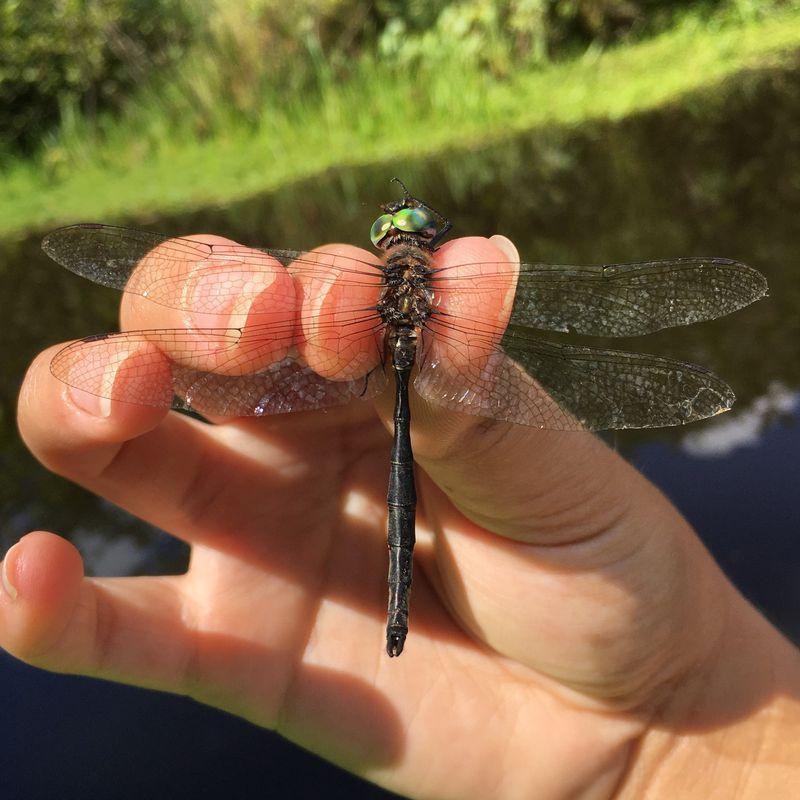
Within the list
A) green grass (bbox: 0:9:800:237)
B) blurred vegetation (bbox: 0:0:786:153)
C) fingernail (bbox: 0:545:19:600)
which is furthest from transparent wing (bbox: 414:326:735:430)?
blurred vegetation (bbox: 0:0:786:153)

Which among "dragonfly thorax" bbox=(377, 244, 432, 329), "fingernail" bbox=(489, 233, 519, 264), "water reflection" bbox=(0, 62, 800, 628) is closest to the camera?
"fingernail" bbox=(489, 233, 519, 264)

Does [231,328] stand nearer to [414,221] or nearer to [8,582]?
[414,221]

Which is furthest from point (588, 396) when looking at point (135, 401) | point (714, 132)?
point (714, 132)

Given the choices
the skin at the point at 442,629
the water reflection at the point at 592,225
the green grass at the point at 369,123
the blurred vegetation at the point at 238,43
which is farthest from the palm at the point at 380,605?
the blurred vegetation at the point at 238,43

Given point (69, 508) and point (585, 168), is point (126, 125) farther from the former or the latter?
point (69, 508)

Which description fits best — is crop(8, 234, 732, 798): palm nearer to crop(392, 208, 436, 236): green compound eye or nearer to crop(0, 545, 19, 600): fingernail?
crop(0, 545, 19, 600): fingernail
